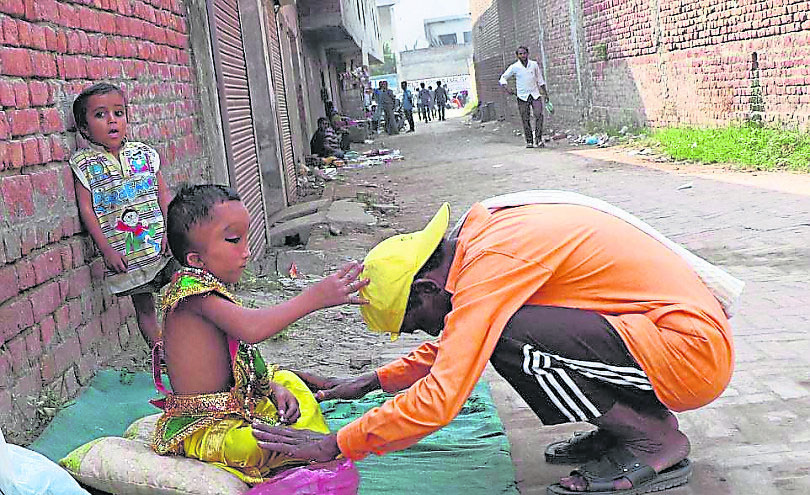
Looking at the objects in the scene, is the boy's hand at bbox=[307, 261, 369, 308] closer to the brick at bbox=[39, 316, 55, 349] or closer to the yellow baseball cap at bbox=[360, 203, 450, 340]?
the yellow baseball cap at bbox=[360, 203, 450, 340]

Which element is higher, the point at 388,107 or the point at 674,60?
the point at 388,107

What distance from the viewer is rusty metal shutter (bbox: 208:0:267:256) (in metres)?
6.68

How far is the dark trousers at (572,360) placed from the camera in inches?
94.8

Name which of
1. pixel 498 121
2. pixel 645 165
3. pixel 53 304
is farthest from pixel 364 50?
pixel 53 304

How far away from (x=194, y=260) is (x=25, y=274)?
930mm

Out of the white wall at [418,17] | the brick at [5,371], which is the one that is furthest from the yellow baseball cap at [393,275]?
the white wall at [418,17]

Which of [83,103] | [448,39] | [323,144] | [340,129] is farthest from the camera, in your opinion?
[448,39]

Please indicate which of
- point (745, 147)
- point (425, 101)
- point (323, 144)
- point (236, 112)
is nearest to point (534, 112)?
point (323, 144)

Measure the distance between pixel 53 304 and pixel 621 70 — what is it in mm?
12942

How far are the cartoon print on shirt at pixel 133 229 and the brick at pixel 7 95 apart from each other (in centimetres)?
81

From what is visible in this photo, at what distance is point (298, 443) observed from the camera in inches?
90.9

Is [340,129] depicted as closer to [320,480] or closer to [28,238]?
[28,238]

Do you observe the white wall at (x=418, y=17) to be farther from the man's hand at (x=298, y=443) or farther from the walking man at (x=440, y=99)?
the man's hand at (x=298, y=443)

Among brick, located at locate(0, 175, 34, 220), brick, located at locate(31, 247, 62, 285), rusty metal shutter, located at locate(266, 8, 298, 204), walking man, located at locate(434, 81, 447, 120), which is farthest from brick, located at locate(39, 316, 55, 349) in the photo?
walking man, located at locate(434, 81, 447, 120)
